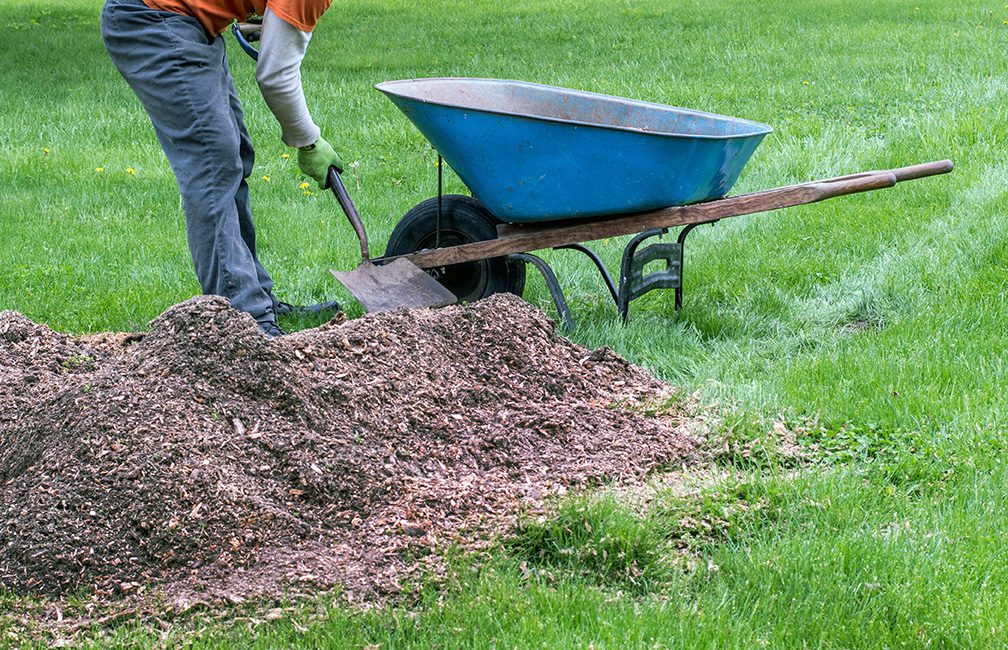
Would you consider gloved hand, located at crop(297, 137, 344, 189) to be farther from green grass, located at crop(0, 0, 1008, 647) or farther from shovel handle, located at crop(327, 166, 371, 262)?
green grass, located at crop(0, 0, 1008, 647)

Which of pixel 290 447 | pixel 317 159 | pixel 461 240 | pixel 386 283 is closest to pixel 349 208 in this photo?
pixel 317 159

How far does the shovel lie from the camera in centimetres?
429

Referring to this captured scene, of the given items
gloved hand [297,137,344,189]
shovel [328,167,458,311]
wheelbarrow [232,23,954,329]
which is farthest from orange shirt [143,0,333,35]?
shovel [328,167,458,311]

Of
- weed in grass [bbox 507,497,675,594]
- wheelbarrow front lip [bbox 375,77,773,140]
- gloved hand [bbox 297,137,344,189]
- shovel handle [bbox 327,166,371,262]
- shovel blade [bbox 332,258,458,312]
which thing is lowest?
weed in grass [bbox 507,497,675,594]

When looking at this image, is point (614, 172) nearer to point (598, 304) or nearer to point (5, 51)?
point (598, 304)

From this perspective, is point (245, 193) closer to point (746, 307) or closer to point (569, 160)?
point (569, 160)

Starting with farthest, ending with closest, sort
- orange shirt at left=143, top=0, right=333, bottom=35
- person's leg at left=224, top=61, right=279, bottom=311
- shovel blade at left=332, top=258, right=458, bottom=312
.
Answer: person's leg at left=224, top=61, right=279, bottom=311 < shovel blade at left=332, top=258, right=458, bottom=312 < orange shirt at left=143, top=0, right=333, bottom=35

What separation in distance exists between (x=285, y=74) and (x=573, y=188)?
1.17 meters

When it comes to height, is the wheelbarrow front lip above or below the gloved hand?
above

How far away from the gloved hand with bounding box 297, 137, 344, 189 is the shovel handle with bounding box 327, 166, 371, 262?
0.04 meters

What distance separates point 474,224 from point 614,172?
761 millimetres

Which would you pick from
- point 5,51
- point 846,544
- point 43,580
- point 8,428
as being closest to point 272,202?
point 8,428

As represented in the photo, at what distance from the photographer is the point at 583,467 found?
3184 mm

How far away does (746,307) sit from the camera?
15.6 feet
